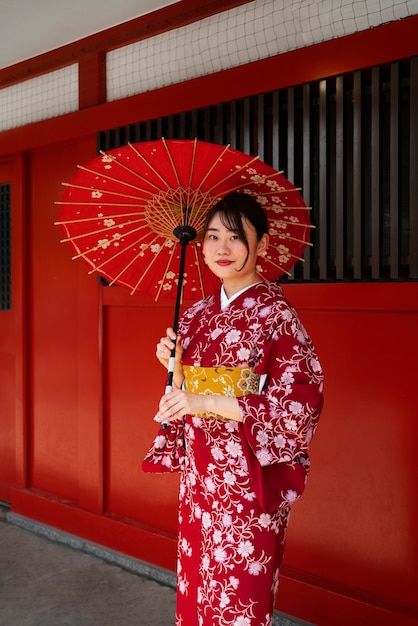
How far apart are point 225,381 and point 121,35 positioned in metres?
2.63

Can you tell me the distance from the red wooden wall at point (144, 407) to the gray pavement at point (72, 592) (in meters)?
0.18

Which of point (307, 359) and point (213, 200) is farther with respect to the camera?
point (213, 200)

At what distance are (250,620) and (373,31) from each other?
230cm

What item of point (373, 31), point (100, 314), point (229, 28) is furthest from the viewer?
point (100, 314)

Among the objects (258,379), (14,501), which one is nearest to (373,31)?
(258,379)

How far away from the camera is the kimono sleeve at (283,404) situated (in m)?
2.02

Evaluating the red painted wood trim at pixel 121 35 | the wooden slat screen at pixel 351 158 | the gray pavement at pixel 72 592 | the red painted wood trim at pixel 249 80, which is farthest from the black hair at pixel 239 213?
the gray pavement at pixel 72 592

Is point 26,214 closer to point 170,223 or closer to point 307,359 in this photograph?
point 170,223

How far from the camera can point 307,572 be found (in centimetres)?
313

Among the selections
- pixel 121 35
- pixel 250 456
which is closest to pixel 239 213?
pixel 250 456

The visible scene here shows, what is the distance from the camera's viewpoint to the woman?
80.1 inches

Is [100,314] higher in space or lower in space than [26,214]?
lower

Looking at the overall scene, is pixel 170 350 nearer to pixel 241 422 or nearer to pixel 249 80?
pixel 241 422

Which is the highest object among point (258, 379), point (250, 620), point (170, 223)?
point (170, 223)
